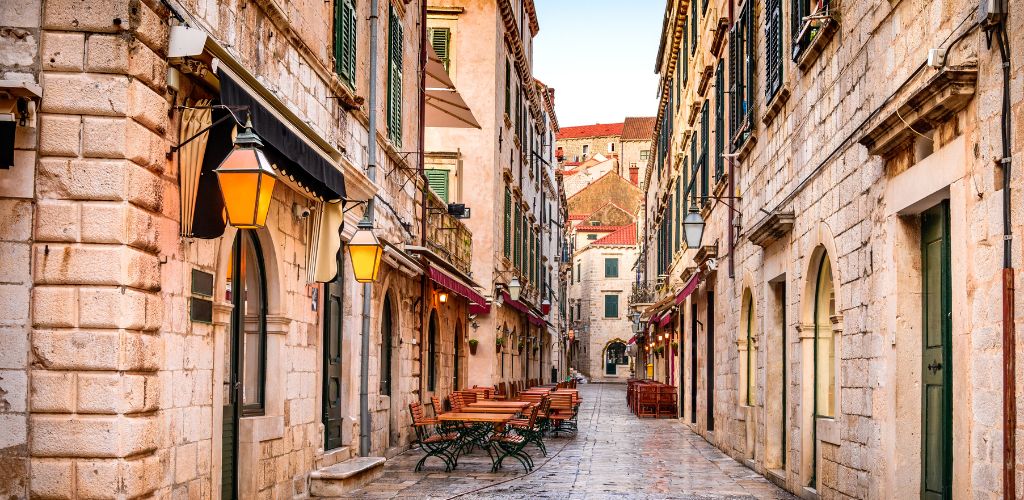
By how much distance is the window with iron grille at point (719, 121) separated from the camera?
1778 centimetres

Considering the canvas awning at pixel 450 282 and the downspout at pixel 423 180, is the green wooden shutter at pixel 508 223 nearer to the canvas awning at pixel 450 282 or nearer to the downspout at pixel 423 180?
the canvas awning at pixel 450 282

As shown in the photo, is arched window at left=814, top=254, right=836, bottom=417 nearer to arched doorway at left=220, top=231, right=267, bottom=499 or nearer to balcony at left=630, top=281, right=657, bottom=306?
arched doorway at left=220, top=231, right=267, bottom=499

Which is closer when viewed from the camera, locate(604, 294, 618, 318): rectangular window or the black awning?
the black awning

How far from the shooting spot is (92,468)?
20.8 ft

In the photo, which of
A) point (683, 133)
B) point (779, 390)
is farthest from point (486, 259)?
point (779, 390)

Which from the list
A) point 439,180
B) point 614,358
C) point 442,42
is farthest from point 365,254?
point 614,358

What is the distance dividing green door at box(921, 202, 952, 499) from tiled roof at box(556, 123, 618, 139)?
90411 mm

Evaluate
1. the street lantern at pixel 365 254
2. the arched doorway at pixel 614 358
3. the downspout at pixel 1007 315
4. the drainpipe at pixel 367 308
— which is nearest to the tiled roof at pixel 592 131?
the arched doorway at pixel 614 358

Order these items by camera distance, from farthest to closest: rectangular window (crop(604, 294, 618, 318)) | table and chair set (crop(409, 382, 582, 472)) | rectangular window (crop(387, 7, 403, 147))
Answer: rectangular window (crop(604, 294, 618, 318)), rectangular window (crop(387, 7, 403, 147)), table and chair set (crop(409, 382, 582, 472))

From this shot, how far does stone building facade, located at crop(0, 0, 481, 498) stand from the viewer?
6363 millimetres

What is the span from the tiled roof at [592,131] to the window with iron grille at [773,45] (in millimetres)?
84860

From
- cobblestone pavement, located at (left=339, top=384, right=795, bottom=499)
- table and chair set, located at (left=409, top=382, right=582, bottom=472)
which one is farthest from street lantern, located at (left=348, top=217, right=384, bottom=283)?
table and chair set, located at (left=409, top=382, right=582, bottom=472)

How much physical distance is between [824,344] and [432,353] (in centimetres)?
1015

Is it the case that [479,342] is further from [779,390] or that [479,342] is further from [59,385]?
[59,385]
